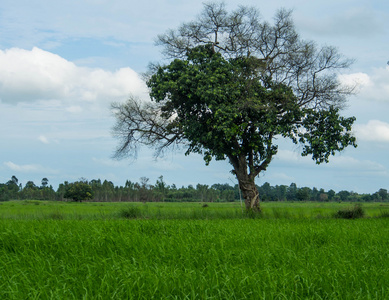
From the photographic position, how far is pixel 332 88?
2725 cm

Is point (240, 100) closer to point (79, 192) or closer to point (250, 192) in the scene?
point (250, 192)

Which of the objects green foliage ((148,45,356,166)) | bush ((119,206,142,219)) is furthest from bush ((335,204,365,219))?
bush ((119,206,142,219))

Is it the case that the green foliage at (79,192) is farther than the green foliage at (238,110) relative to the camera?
Yes

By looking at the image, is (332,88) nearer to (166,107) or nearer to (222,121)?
(222,121)

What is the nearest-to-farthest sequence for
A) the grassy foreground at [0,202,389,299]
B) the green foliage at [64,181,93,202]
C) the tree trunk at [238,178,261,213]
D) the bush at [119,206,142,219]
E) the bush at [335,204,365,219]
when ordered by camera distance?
the grassy foreground at [0,202,389,299] → the bush at [119,206,142,219] → the bush at [335,204,365,219] → the tree trunk at [238,178,261,213] → the green foliage at [64,181,93,202]

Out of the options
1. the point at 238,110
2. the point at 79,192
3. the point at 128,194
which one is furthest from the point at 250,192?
the point at 128,194

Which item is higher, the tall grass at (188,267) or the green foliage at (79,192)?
the green foliage at (79,192)

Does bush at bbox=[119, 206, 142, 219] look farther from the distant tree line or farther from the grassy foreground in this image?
the distant tree line

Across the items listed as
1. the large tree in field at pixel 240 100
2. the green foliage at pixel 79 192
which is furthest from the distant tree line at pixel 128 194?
the large tree in field at pixel 240 100

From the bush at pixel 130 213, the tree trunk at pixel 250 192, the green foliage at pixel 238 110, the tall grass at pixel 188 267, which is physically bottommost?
the tall grass at pixel 188 267

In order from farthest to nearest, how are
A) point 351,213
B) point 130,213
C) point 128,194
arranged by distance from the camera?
point 128,194, point 351,213, point 130,213

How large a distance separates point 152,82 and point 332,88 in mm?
12635

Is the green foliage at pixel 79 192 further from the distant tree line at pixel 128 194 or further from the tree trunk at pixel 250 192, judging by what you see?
the tree trunk at pixel 250 192

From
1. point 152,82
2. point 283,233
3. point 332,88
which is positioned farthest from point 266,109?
point 283,233
